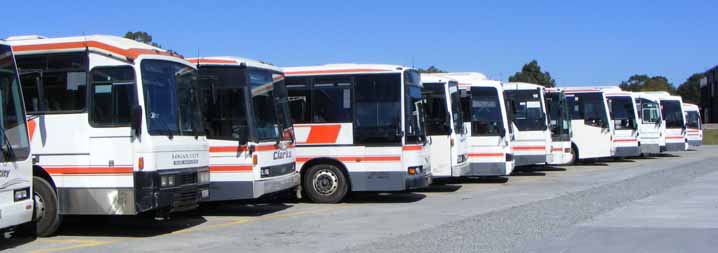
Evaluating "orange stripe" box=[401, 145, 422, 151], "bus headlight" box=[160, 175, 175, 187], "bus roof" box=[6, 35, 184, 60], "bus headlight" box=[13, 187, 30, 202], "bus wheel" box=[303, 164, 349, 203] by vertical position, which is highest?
"bus roof" box=[6, 35, 184, 60]

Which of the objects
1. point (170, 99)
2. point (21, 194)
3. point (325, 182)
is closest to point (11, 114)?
point (21, 194)

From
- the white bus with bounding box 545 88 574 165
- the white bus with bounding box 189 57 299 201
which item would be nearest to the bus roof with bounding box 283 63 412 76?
the white bus with bounding box 189 57 299 201

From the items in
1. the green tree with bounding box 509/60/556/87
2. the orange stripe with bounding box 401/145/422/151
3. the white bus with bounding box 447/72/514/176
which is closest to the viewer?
the orange stripe with bounding box 401/145/422/151

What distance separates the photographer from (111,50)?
11.9m

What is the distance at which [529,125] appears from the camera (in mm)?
25781

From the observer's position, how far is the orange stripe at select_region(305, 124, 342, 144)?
56.1ft

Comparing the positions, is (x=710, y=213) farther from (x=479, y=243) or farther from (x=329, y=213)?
(x=329, y=213)

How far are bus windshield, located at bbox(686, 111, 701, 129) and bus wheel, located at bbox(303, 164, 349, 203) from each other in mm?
30781

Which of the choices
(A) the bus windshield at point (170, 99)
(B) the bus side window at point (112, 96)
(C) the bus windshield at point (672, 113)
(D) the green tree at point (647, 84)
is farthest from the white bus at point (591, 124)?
(D) the green tree at point (647, 84)

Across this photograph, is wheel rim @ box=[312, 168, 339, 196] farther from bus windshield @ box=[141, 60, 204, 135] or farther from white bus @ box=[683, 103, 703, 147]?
white bus @ box=[683, 103, 703, 147]

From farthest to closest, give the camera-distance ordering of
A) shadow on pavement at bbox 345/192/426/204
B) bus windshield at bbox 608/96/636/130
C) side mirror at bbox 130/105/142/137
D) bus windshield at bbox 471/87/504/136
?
bus windshield at bbox 608/96/636/130, bus windshield at bbox 471/87/504/136, shadow on pavement at bbox 345/192/426/204, side mirror at bbox 130/105/142/137

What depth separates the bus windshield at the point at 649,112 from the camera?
112 ft

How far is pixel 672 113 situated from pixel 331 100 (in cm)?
2527

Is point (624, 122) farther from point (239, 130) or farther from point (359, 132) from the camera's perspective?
point (239, 130)
